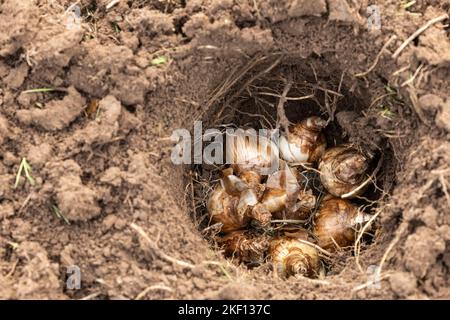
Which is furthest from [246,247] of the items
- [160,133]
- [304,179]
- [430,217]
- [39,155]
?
[39,155]

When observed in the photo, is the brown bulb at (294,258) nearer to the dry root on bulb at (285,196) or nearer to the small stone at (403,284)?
the dry root on bulb at (285,196)

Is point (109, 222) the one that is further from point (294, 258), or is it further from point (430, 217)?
point (430, 217)

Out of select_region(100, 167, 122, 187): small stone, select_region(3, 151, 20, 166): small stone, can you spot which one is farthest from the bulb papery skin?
select_region(3, 151, 20, 166): small stone

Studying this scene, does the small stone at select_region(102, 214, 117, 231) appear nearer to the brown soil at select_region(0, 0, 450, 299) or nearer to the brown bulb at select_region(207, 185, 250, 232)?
the brown soil at select_region(0, 0, 450, 299)

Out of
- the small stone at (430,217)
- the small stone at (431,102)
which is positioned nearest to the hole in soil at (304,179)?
the small stone at (431,102)

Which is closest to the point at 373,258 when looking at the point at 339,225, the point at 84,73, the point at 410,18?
the point at 339,225
